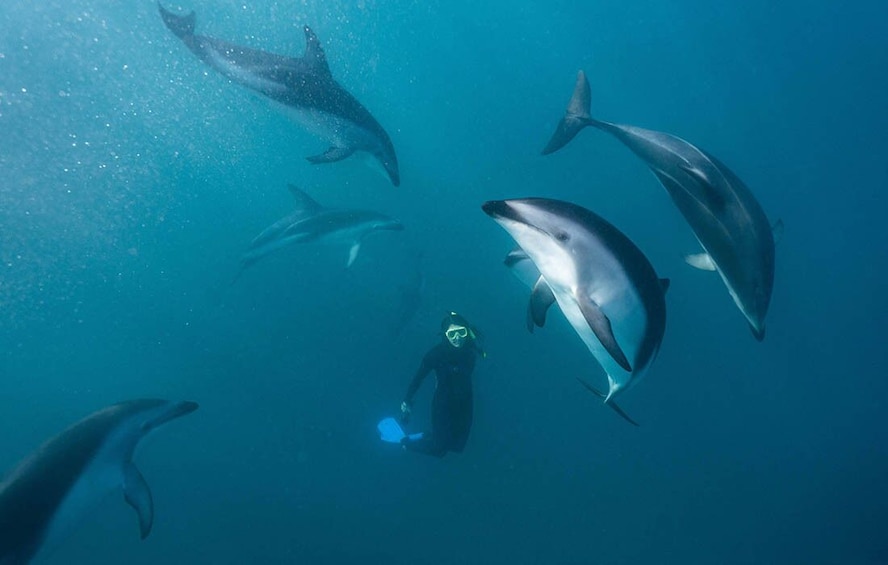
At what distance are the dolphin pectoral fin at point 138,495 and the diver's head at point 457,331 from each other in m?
3.80

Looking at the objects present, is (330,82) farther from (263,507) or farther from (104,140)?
(104,140)

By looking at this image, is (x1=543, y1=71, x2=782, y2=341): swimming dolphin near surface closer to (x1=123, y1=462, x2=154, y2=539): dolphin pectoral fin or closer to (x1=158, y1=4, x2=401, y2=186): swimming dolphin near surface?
(x1=158, y1=4, x2=401, y2=186): swimming dolphin near surface

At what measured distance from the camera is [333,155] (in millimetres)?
6301

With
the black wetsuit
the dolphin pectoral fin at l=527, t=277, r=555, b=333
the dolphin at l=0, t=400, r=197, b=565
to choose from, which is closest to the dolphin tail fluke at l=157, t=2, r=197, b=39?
the dolphin at l=0, t=400, r=197, b=565

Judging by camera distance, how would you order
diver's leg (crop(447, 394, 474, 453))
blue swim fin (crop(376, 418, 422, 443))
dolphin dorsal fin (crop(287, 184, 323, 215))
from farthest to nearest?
dolphin dorsal fin (crop(287, 184, 323, 215)) < blue swim fin (crop(376, 418, 422, 443)) < diver's leg (crop(447, 394, 474, 453))

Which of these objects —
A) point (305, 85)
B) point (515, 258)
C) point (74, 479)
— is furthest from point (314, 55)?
point (74, 479)

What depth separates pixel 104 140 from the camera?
1743 inches

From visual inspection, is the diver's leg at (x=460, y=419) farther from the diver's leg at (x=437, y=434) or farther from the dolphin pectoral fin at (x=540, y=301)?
the dolphin pectoral fin at (x=540, y=301)

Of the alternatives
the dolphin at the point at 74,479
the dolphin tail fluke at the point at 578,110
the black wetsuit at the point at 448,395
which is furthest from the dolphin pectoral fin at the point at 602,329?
the black wetsuit at the point at 448,395

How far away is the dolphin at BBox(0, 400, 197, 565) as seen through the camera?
406 centimetres

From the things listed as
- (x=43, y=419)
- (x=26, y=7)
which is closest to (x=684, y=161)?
(x=43, y=419)

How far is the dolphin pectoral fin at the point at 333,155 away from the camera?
608 cm

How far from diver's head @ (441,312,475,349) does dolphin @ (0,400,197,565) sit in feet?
10.6

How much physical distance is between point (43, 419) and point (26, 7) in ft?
84.5
